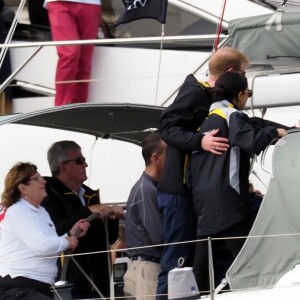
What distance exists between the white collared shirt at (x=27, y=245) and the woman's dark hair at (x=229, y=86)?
124cm

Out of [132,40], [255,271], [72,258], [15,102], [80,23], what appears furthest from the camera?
[15,102]

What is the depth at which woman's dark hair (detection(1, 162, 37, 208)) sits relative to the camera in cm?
723

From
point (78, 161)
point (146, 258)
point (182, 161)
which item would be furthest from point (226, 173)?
point (78, 161)

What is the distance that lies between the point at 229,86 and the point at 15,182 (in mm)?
1408

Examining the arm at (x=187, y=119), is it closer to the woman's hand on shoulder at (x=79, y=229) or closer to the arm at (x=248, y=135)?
the arm at (x=248, y=135)

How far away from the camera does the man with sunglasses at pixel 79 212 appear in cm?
761

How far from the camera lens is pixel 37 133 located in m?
11.4

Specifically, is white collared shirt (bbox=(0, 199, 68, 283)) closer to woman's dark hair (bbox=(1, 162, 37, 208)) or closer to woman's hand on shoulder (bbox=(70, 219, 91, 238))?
woman's dark hair (bbox=(1, 162, 37, 208))

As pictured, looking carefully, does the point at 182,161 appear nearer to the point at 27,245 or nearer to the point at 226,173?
the point at 226,173

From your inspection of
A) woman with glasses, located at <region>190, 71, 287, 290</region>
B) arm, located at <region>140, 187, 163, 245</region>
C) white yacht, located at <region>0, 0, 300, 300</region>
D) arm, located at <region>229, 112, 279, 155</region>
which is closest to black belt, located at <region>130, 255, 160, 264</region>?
arm, located at <region>140, 187, 163, 245</region>

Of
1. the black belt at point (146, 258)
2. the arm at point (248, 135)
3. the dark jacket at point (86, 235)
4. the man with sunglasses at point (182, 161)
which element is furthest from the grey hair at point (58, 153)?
the arm at point (248, 135)

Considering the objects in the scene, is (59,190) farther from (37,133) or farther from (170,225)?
(37,133)

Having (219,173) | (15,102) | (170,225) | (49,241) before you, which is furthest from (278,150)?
(15,102)

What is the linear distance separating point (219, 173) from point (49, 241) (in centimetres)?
110
